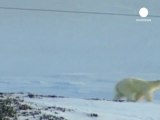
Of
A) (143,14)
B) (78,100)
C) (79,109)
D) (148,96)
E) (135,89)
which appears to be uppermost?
(143,14)

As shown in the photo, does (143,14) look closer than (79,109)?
No

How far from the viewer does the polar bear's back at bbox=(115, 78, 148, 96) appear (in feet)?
39.1

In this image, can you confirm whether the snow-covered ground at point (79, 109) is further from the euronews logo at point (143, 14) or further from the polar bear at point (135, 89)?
the euronews logo at point (143, 14)

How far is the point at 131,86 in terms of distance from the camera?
12.2m

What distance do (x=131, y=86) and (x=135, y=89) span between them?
0.71 ft

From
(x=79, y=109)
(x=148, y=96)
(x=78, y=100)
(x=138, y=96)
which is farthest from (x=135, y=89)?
(x=79, y=109)

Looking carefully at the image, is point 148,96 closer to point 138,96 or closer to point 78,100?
point 138,96

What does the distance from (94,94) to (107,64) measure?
2.26 ft

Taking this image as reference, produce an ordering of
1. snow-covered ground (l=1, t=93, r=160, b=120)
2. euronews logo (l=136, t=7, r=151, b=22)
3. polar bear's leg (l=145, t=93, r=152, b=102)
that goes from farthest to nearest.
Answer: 1. polar bear's leg (l=145, t=93, r=152, b=102)
2. euronews logo (l=136, t=7, r=151, b=22)
3. snow-covered ground (l=1, t=93, r=160, b=120)

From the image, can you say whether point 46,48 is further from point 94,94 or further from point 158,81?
point 158,81

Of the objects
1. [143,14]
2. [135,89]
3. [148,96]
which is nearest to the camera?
[143,14]

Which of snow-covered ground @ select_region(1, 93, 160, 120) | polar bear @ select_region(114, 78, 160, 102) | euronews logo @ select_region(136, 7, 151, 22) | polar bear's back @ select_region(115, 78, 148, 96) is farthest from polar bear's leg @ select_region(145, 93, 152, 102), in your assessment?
snow-covered ground @ select_region(1, 93, 160, 120)

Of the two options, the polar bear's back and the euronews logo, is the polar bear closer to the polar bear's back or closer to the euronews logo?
the polar bear's back

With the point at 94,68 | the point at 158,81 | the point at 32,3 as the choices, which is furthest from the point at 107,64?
the point at 32,3
